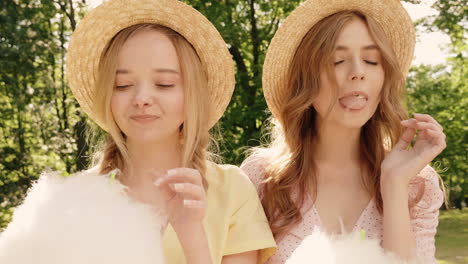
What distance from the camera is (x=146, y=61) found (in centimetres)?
244

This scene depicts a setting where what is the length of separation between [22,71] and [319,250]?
14.7 meters

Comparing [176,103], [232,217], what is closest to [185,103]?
[176,103]

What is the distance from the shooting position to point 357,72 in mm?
2830

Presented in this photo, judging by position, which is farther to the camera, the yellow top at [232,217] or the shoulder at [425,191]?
the shoulder at [425,191]

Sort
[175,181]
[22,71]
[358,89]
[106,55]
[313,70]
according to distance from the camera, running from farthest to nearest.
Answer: [22,71] → [313,70] → [358,89] → [106,55] → [175,181]

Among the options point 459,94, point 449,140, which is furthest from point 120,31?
point 459,94

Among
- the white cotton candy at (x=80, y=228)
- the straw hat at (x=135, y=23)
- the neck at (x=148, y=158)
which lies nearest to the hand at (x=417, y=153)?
the straw hat at (x=135, y=23)

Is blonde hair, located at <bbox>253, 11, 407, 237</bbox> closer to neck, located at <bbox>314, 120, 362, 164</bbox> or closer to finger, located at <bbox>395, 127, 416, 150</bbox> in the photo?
neck, located at <bbox>314, 120, 362, 164</bbox>

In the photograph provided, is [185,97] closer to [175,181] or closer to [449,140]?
[175,181]

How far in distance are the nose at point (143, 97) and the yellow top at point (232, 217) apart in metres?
0.54

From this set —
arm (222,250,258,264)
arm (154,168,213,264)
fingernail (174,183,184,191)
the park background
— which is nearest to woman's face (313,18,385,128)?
arm (222,250,258,264)

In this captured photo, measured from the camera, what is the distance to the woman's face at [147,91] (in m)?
2.40

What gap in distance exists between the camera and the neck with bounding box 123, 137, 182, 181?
2623 mm

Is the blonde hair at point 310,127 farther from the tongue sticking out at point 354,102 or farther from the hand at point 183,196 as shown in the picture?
the hand at point 183,196
